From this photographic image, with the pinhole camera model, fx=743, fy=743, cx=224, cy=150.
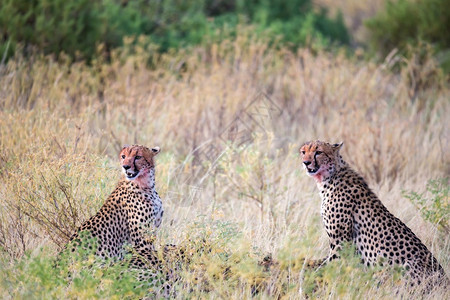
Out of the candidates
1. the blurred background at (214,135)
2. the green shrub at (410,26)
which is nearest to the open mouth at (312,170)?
the blurred background at (214,135)

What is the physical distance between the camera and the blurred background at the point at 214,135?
3.98 m

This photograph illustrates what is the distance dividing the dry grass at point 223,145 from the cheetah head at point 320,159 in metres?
0.37

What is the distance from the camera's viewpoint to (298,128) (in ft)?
24.3

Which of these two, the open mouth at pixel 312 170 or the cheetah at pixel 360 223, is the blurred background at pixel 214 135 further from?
the open mouth at pixel 312 170

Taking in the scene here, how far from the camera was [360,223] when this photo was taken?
167 inches

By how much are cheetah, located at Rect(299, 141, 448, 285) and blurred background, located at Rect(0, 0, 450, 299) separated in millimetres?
131

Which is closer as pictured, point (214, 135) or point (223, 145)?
point (223, 145)

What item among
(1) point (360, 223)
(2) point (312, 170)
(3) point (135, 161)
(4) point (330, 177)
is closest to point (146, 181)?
(3) point (135, 161)

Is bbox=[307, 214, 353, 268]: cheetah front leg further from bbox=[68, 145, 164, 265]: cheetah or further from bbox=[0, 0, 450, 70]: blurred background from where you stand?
bbox=[0, 0, 450, 70]: blurred background

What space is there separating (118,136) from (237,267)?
2911 millimetres

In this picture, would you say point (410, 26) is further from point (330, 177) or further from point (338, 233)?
point (338, 233)

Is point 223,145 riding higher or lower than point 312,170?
lower

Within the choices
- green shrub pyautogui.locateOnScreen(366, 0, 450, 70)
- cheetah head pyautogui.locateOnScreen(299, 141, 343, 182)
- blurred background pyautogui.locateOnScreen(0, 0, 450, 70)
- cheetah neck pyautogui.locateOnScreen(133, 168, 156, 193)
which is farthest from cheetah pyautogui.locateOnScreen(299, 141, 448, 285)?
green shrub pyautogui.locateOnScreen(366, 0, 450, 70)

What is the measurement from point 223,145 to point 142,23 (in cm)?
437
